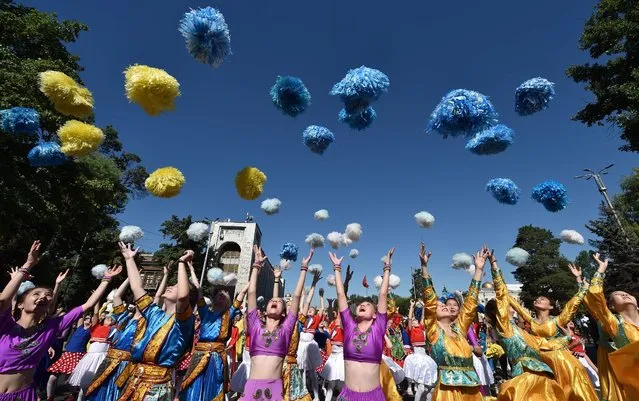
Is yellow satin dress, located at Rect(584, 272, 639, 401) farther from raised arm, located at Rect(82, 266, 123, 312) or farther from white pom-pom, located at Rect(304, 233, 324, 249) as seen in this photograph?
raised arm, located at Rect(82, 266, 123, 312)

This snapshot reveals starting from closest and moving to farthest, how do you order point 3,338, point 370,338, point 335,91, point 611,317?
1. point 3,338
2. point 370,338
3. point 611,317
4. point 335,91

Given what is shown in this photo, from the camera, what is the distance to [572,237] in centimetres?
747

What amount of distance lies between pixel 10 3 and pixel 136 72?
13595 mm

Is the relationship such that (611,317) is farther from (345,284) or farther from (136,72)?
(136,72)

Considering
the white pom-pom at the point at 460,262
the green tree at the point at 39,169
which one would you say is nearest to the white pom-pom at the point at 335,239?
the white pom-pom at the point at 460,262

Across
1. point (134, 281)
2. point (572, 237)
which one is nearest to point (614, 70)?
point (572, 237)

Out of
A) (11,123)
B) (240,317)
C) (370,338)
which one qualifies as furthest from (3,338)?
(240,317)

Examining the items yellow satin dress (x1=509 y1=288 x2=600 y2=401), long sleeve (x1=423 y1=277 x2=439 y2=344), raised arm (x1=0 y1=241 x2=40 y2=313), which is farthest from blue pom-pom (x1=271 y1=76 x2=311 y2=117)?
yellow satin dress (x1=509 y1=288 x2=600 y2=401)

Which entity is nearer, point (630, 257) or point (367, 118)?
point (367, 118)

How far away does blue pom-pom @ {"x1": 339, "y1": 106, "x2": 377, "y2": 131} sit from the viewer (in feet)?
19.3

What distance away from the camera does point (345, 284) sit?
4.77m

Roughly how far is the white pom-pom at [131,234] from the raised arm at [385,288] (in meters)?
5.93

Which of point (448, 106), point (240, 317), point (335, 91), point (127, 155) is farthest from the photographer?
point (127, 155)

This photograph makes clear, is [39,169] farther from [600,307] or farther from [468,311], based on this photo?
[600,307]
